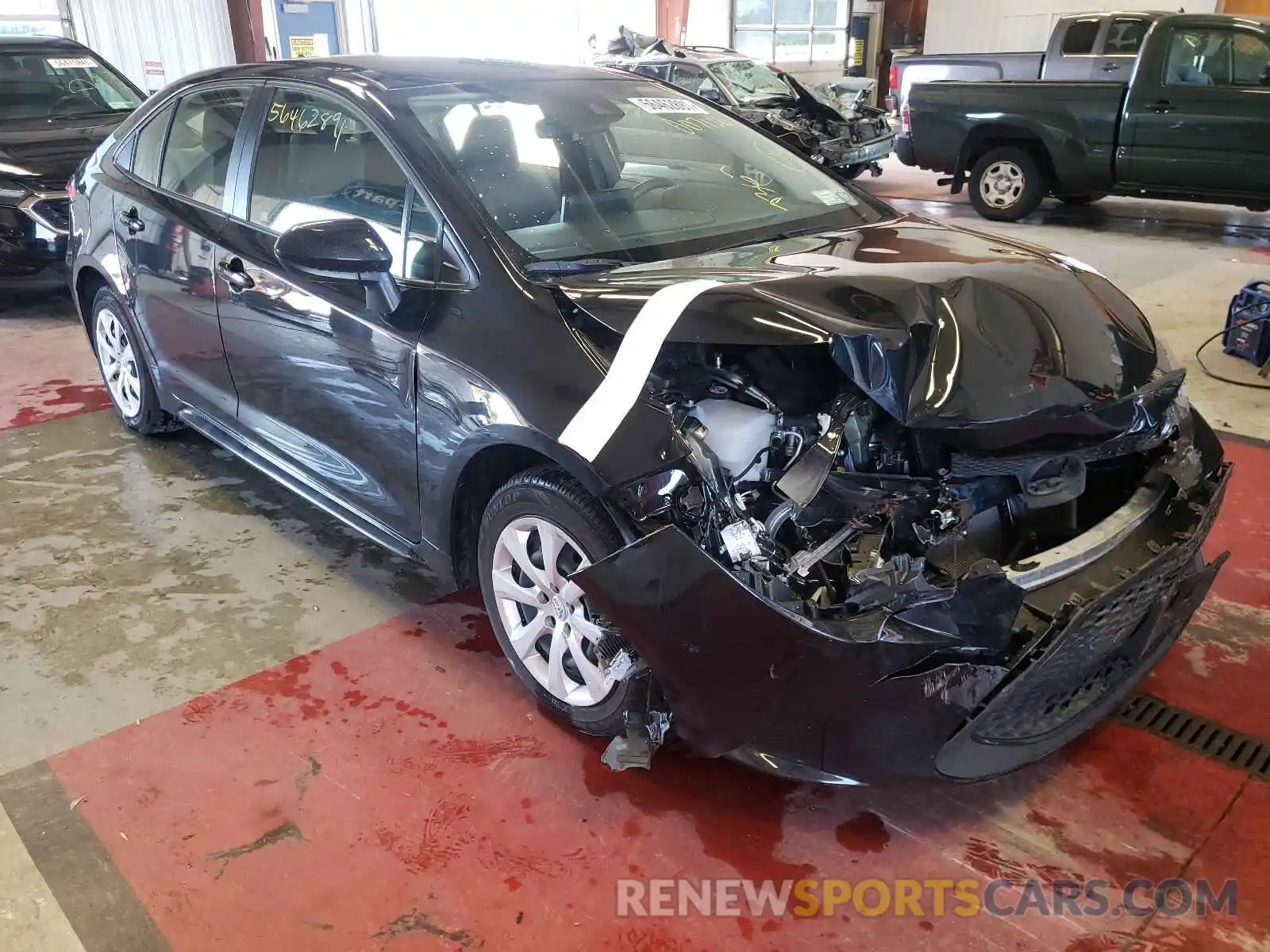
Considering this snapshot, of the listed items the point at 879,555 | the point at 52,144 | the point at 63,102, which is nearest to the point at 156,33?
the point at 63,102

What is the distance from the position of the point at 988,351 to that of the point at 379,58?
2129mm

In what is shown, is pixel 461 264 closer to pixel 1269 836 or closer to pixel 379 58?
pixel 379 58

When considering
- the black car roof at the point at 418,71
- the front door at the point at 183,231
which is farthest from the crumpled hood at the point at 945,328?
the front door at the point at 183,231

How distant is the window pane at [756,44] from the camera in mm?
18047

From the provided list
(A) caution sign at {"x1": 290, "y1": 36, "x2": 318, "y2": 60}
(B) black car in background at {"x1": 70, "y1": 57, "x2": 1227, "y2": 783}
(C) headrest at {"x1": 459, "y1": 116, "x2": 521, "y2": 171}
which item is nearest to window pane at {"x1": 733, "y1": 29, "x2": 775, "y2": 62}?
(A) caution sign at {"x1": 290, "y1": 36, "x2": 318, "y2": 60}

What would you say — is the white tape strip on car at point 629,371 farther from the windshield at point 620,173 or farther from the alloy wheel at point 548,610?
the windshield at point 620,173

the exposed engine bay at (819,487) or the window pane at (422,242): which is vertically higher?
the window pane at (422,242)

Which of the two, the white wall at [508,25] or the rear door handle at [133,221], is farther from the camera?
the white wall at [508,25]

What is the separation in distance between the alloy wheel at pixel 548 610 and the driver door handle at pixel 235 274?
Result: 1261mm

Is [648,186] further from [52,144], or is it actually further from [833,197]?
[52,144]

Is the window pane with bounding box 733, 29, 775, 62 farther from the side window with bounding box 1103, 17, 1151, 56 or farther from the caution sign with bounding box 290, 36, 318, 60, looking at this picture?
the side window with bounding box 1103, 17, 1151, 56

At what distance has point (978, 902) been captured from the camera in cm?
198

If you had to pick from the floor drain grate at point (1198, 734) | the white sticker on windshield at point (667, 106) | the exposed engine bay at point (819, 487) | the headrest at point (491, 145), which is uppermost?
the white sticker on windshield at point (667, 106)

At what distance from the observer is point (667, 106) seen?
3137 mm
